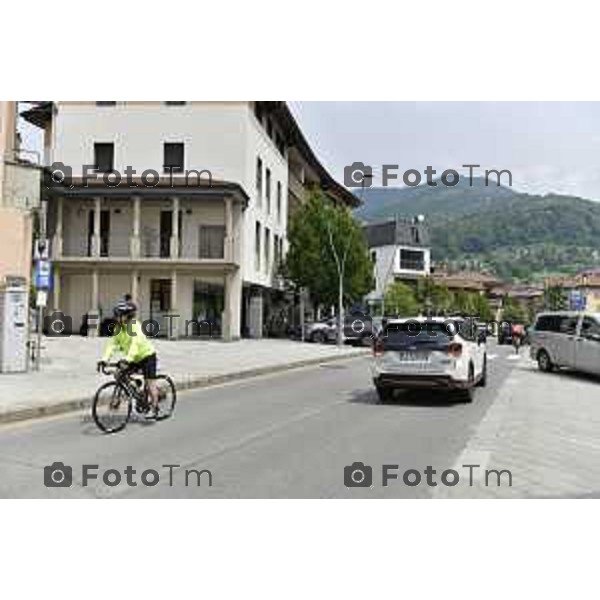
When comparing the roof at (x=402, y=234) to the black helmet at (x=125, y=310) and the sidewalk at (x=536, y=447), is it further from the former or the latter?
the black helmet at (x=125, y=310)

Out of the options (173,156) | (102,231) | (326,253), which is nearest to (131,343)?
(102,231)

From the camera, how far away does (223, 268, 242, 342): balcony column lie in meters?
39.3

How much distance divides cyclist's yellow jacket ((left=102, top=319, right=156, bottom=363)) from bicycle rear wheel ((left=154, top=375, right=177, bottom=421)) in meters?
0.56

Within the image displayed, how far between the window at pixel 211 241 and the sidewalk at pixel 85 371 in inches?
364

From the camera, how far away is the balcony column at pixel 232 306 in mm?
39344

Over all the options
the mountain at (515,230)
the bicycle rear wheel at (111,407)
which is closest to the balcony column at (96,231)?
the bicycle rear wheel at (111,407)

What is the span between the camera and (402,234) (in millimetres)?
107625

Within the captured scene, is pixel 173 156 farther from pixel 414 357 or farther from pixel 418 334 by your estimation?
pixel 414 357

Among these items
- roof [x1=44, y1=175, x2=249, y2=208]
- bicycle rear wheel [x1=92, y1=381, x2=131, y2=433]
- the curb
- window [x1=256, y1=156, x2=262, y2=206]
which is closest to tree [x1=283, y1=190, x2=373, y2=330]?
window [x1=256, y1=156, x2=262, y2=206]

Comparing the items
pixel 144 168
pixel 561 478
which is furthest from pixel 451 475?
pixel 144 168

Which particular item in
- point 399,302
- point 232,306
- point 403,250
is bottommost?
point 232,306

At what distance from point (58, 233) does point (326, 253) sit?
47.5ft
